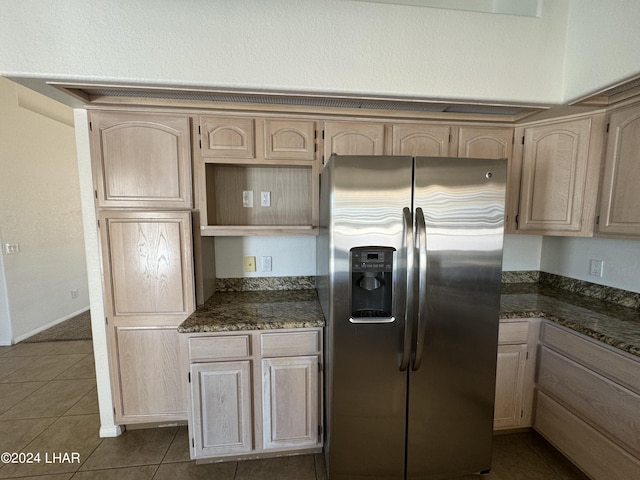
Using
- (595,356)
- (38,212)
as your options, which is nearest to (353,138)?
(595,356)

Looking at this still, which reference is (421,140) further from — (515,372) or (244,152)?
(515,372)

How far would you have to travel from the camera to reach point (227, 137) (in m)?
1.81

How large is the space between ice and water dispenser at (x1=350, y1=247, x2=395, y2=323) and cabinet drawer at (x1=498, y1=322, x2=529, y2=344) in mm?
886

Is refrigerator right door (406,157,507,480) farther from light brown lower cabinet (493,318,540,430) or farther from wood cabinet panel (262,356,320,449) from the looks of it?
wood cabinet panel (262,356,320,449)

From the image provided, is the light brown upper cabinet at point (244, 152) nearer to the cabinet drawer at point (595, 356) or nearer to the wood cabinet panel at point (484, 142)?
the wood cabinet panel at point (484, 142)

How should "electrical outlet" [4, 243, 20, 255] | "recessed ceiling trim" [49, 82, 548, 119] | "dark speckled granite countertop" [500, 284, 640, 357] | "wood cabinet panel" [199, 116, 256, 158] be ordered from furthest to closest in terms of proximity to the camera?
"electrical outlet" [4, 243, 20, 255], "wood cabinet panel" [199, 116, 256, 158], "recessed ceiling trim" [49, 82, 548, 119], "dark speckled granite countertop" [500, 284, 640, 357]

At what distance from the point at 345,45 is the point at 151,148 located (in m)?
1.28

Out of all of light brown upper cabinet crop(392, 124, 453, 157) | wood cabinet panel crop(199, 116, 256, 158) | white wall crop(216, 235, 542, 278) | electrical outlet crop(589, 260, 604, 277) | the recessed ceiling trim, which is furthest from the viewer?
white wall crop(216, 235, 542, 278)

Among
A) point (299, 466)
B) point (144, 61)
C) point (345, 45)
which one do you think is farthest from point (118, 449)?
point (345, 45)

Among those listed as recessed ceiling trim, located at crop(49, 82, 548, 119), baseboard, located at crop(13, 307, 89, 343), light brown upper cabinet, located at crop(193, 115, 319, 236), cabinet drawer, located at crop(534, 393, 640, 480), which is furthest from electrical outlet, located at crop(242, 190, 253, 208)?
baseboard, located at crop(13, 307, 89, 343)

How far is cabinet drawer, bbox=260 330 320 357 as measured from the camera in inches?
64.7

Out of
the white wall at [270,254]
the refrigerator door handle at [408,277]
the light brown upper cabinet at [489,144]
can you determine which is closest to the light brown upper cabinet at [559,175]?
the light brown upper cabinet at [489,144]

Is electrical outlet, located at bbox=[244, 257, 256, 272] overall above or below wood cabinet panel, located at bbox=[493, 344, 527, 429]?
above

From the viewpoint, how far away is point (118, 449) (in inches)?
73.4
